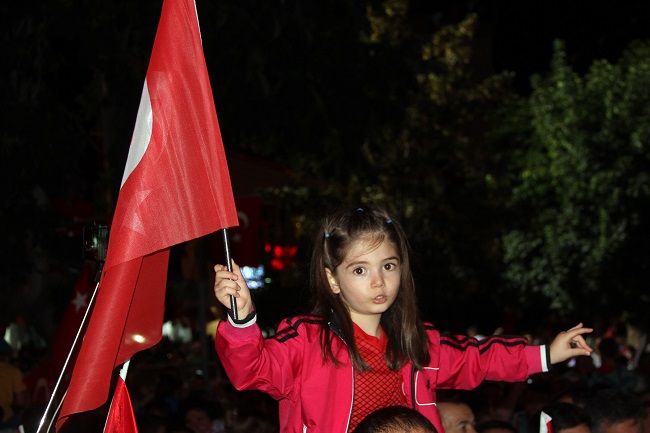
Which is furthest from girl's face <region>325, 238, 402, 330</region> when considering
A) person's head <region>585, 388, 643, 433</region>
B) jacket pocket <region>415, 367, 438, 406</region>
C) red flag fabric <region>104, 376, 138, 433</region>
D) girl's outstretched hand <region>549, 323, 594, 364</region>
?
person's head <region>585, 388, 643, 433</region>

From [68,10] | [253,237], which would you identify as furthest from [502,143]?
[68,10]

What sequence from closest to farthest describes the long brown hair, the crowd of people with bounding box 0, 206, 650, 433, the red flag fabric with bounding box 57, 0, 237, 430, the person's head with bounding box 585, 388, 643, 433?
the red flag fabric with bounding box 57, 0, 237, 430, the crowd of people with bounding box 0, 206, 650, 433, the long brown hair, the person's head with bounding box 585, 388, 643, 433

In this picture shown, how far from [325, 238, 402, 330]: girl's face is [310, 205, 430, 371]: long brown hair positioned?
4 cm

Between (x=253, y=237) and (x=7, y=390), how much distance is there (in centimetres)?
741

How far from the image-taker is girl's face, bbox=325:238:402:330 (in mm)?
4598

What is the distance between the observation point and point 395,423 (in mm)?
3551

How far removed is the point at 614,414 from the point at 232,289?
11.3ft

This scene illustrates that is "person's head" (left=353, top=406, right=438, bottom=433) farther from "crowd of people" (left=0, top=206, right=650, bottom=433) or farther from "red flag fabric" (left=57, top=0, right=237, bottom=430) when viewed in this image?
"red flag fabric" (left=57, top=0, right=237, bottom=430)

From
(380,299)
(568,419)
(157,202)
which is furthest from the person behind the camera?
(568,419)

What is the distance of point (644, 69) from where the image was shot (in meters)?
36.7

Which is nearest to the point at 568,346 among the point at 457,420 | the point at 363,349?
the point at 363,349

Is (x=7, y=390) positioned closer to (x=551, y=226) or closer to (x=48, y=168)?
(x=48, y=168)

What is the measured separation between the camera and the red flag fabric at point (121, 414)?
4.43 metres

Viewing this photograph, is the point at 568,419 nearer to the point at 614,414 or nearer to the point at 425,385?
the point at 614,414
